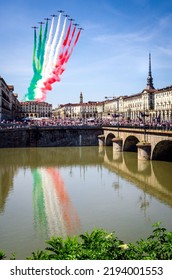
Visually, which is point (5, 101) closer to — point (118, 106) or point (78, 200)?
point (118, 106)

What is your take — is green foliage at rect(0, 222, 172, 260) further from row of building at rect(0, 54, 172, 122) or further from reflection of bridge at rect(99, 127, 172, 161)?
row of building at rect(0, 54, 172, 122)

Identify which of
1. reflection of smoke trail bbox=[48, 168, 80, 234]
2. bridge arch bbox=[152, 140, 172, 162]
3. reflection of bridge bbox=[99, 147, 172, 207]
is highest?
bridge arch bbox=[152, 140, 172, 162]

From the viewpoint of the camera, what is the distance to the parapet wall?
63.1 m

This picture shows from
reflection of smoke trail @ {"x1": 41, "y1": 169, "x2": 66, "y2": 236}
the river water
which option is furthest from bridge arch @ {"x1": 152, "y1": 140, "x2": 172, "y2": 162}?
reflection of smoke trail @ {"x1": 41, "y1": 169, "x2": 66, "y2": 236}

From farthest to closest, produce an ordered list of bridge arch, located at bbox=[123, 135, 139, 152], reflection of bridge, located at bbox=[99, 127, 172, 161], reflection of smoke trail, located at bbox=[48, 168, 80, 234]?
bridge arch, located at bbox=[123, 135, 139, 152] < reflection of bridge, located at bbox=[99, 127, 172, 161] < reflection of smoke trail, located at bbox=[48, 168, 80, 234]

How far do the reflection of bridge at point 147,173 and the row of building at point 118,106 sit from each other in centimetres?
2130

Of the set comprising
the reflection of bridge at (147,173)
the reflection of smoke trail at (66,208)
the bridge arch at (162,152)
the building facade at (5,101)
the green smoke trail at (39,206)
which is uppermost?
the building facade at (5,101)

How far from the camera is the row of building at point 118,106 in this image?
104213mm

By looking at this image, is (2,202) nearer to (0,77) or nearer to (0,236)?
(0,236)

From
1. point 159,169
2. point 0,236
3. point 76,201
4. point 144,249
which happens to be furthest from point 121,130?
point 144,249

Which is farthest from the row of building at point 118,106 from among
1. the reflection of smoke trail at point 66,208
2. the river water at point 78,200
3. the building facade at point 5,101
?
the reflection of smoke trail at point 66,208

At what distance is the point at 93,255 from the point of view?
8.30 m

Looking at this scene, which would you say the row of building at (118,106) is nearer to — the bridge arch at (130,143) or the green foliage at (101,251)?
the bridge arch at (130,143)

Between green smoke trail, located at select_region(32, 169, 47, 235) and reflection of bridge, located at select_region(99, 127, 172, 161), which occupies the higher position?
reflection of bridge, located at select_region(99, 127, 172, 161)
